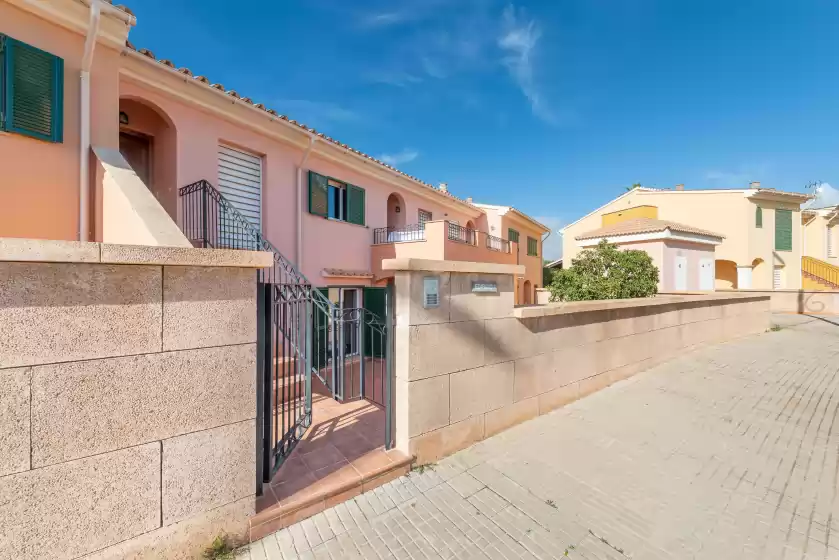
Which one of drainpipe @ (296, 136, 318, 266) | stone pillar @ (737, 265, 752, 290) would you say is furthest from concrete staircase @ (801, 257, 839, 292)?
drainpipe @ (296, 136, 318, 266)

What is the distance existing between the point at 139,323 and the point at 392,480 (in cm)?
245

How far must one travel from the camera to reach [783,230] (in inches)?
859

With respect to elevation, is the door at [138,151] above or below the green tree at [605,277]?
above

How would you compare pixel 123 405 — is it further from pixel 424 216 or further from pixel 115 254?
pixel 424 216

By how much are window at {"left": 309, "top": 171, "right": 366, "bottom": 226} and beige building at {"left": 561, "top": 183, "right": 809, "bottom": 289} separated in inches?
599

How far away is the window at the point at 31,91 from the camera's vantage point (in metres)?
4.10

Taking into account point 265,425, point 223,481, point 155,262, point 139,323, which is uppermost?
point 155,262

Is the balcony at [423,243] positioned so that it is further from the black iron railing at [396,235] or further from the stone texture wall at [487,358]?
the stone texture wall at [487,358]

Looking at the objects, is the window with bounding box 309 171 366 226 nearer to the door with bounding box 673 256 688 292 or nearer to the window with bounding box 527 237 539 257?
the door with bounding box 673 256 688 292

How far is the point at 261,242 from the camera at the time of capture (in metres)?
6.96

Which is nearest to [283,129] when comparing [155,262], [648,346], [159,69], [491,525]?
[159,69]

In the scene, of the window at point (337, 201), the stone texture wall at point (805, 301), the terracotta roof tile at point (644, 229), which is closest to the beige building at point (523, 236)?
the terracotta roof tile at point (644, 229)

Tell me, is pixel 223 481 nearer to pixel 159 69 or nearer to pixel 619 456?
pixel 619 456

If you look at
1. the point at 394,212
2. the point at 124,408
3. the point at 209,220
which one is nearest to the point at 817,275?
the point at 394,212
